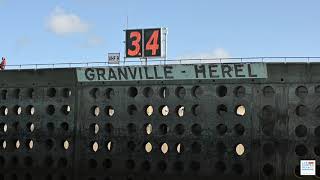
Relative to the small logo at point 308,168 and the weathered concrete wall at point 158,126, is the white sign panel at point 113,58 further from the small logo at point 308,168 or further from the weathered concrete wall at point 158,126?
the small logo at point 308,168

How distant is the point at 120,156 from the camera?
4222cm

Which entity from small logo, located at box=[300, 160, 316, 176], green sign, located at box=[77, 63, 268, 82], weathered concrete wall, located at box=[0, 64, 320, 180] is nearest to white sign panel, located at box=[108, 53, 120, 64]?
green sign, located at box=[77, 63, 268, 82]

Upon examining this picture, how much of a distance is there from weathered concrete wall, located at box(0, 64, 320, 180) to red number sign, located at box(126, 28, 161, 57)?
303cm

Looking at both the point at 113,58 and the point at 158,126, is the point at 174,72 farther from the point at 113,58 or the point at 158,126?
the point at 113,58

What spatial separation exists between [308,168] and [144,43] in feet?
53.8

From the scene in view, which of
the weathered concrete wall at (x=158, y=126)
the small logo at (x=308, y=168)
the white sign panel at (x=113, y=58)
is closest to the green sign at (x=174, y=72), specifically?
the weathered concrete wall at (x=158, y=126)

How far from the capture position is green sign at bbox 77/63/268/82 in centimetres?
4028

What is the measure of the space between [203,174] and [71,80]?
1338 centimetres

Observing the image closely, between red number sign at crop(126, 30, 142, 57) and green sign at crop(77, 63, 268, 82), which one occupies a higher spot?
red number sign at crop(126, 30, 142, 57)

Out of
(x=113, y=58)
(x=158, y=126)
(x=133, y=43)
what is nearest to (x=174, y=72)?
(x=158, y=126)

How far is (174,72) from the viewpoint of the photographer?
137ft

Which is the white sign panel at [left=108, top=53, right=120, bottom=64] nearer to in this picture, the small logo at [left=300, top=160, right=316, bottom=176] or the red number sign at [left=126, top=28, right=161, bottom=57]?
the red number sign at [left=126, top=28, right=161, bottom=57]

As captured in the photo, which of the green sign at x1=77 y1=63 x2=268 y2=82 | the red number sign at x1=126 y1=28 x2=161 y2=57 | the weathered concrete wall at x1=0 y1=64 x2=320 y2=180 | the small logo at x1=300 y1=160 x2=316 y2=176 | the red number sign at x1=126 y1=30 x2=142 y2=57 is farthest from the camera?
the red number sign at x1=126 y1=30 x2=142 y2=57

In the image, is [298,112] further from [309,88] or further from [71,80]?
[71,80]
